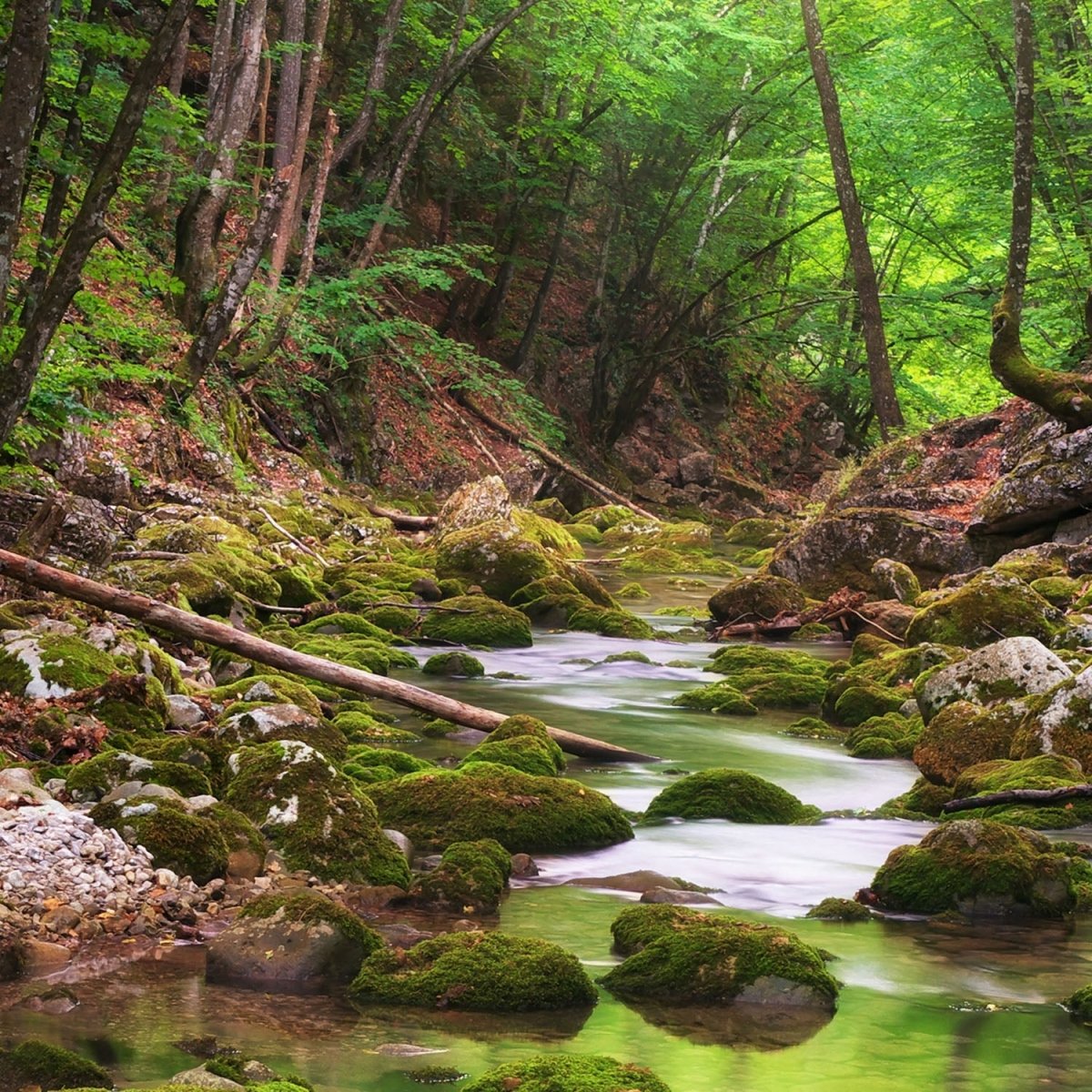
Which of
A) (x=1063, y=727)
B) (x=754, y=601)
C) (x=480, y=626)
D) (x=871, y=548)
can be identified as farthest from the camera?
(x=871, y=548)

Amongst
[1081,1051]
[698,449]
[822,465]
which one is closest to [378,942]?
[1081,1051]

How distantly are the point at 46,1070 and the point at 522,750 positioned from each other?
4.79 metres

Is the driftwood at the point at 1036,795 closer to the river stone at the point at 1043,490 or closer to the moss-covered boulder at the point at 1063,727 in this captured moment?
the moss-covered boulder at the point at 1063,727

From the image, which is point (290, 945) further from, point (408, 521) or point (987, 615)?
point (408, 521)

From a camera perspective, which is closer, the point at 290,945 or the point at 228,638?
the point at 290,945

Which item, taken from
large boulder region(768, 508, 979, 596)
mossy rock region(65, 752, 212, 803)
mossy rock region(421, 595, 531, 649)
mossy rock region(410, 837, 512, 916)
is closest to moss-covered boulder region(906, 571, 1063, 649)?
large boulder region(768, 508, 979, 596)

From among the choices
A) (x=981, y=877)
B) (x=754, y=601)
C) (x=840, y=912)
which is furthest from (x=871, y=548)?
(x=840, y=912)

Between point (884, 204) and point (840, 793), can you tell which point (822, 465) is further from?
point (840, 793)

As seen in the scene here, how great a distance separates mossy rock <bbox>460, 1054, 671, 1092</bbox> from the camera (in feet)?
12.2

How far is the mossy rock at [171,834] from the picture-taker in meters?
5.61

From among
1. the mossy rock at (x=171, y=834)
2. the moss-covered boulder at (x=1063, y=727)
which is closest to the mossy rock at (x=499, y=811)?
the mossy rock at (x=171, y=834)

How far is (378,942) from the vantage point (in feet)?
16.8

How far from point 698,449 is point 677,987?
3093 cm

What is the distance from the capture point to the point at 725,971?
498 centimetres
